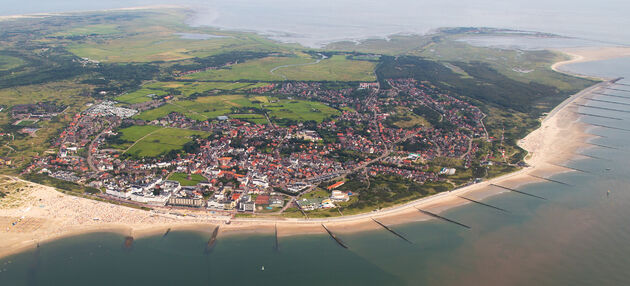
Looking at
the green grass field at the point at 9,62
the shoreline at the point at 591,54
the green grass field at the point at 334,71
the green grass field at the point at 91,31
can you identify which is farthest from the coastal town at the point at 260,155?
the green grass field at the point at 91,31

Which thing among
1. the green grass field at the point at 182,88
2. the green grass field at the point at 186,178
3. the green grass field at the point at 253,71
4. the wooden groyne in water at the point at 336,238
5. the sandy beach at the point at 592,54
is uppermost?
the sandy beach at the point at 592,54

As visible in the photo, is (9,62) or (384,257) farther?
(9,62)

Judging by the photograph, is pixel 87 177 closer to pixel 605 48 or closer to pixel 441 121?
pixel 441 121

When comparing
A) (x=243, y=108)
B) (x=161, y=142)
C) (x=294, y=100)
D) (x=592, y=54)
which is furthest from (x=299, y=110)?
(x=592, y=54)

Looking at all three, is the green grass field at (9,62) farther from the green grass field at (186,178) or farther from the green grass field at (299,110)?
the green grass field at (186,178)

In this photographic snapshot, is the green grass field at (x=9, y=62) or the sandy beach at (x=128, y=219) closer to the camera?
the sandy beach at (x=128, y=219)

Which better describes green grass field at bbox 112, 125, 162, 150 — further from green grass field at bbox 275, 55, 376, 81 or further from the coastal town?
green grass field at bbox 275, 55, 376, 81

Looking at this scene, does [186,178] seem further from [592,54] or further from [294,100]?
[592,54]

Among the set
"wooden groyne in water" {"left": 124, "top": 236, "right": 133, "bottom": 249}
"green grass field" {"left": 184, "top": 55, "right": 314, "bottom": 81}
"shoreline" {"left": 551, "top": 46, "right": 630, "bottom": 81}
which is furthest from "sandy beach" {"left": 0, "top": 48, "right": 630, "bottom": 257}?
"shoreline" {"left": 551, "top": 46, "right": 630, "bottom": 81}
